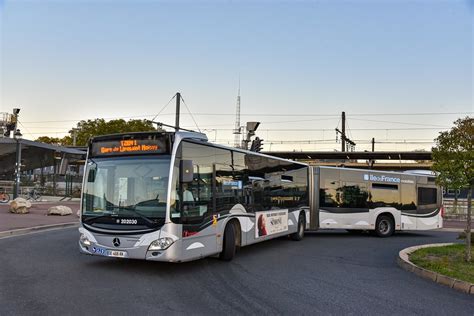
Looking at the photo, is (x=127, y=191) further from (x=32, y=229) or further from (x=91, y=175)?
(x=32, y=229)

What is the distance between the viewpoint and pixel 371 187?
1855 cm

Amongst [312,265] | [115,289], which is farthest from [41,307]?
[312,265]

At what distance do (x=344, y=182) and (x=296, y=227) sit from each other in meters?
3.61

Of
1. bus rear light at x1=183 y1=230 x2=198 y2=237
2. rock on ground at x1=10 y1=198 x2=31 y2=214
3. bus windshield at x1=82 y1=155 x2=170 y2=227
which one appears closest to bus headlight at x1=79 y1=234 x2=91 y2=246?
bus windshield at x1=82 y1=155 x2=170 y2=227

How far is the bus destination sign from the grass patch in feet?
20.3

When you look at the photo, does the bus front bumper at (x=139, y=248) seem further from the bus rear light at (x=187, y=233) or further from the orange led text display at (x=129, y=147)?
the orange led text display at (x=129, y=147)

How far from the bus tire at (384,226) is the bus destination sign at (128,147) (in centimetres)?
1221

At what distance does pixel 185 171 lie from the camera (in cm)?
896

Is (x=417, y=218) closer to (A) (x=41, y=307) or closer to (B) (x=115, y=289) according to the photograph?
(B) (x=115, y=289)

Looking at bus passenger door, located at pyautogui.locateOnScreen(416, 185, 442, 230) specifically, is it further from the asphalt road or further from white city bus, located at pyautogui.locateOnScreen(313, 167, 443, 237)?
the asphalt road

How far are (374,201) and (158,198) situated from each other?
39.6 feet

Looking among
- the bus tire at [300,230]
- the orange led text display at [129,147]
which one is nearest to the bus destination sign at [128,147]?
the orange led text display at [129,147]

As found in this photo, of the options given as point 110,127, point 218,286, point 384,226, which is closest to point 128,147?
point 218,286

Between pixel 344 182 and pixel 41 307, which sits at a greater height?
pixel 344 182
